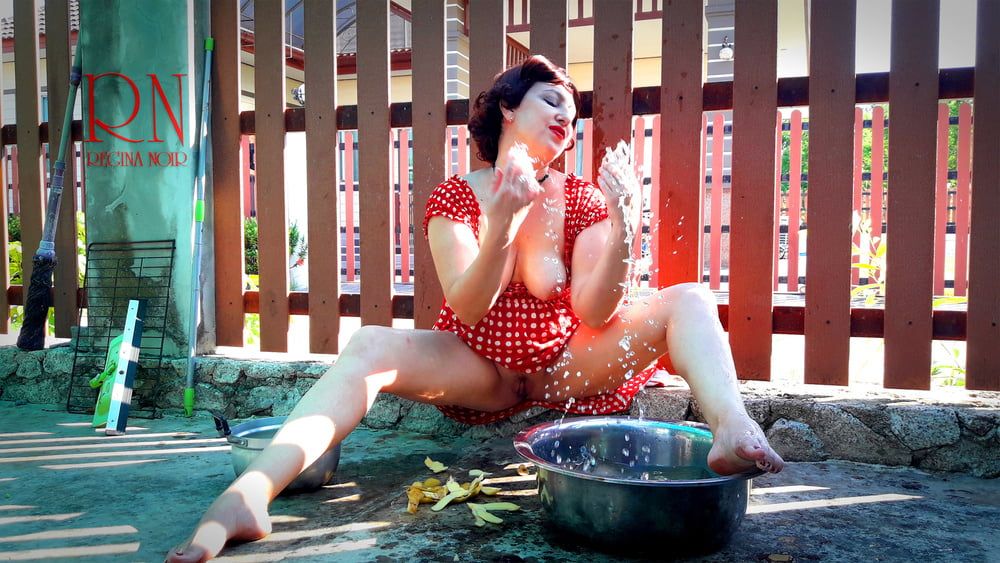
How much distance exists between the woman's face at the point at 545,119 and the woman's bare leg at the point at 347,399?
2.40 feet

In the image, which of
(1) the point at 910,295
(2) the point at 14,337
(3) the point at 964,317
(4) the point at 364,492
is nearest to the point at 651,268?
(1) the point at 910,295

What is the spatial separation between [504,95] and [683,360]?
1.18m

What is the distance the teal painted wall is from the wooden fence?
0.50 feet

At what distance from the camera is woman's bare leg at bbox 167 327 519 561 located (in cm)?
175

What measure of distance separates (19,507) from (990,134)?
3.53 m

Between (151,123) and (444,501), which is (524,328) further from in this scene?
(151,123)

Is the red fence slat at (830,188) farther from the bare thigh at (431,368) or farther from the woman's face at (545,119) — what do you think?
the bare thigh at (431,368)

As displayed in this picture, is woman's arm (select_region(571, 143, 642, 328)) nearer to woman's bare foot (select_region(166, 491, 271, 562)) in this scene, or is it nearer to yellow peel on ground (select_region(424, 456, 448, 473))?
yellow peel on ground (select_region(424, 456, 448, 473))

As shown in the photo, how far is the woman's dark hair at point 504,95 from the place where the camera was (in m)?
2.56

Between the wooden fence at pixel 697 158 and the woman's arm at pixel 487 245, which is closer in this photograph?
the woman's arm at pixel 487 245

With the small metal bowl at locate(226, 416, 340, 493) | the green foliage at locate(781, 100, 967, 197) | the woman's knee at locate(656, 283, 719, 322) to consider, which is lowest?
the small metal bowl at locate(226, 416, 340, 493)

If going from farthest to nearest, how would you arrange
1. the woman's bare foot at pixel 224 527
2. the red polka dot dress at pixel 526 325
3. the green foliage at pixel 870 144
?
the green foliage at pixel 870 144, the red polka dot dress at pixel 526 325, the woman's bare foot at pixel 224 527

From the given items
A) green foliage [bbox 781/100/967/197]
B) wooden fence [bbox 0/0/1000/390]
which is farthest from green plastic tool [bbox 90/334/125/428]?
green foliage [bbox 781/100/967/197]

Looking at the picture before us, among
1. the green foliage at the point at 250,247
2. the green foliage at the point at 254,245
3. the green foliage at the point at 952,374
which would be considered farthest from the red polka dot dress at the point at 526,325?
the green foliage at the point at 250,247
